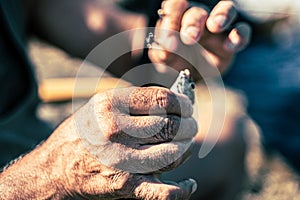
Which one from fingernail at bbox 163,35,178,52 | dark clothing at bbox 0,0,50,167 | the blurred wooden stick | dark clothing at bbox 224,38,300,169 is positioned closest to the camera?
fingernail at bbox 163,35,178,52

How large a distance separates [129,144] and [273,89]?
33.4 inches

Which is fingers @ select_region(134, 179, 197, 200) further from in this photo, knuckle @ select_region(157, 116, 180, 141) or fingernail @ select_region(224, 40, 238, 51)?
fingernail @ select_region(224, 40, 238, 51)

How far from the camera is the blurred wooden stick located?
1.41m

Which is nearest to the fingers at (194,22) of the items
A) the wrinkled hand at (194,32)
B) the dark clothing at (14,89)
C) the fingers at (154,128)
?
the wrinkled hand at (194,32)

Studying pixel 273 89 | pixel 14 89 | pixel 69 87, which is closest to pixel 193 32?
pixel 14 89

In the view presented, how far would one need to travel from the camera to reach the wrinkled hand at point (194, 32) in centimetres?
65

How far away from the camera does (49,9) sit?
3.97 ft

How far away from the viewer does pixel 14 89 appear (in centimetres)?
106

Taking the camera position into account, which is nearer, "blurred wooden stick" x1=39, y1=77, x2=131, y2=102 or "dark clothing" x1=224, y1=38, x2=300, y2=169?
"dark clothing" x1=224, y1=38, x2=300, y2=169

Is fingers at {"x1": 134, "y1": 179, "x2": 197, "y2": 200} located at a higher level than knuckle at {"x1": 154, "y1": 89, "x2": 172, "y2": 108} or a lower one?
lower

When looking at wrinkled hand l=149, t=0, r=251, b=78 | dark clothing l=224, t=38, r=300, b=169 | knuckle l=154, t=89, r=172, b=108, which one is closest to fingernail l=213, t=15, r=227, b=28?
wrinkled hand l=149, t=0, r=251, b=78

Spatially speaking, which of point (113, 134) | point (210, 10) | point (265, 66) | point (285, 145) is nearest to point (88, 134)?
point (113, 134)

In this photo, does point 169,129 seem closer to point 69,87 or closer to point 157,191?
point 157,191

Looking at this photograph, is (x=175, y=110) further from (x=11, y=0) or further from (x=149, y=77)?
(x=11, y=0)
